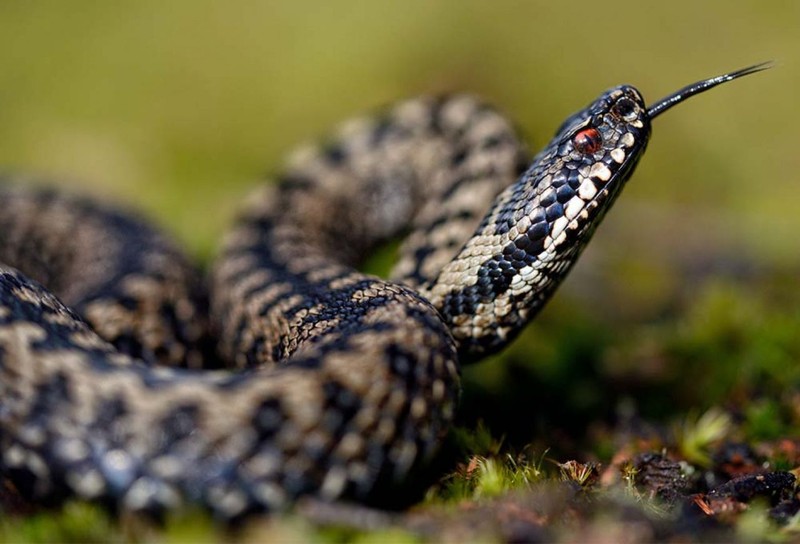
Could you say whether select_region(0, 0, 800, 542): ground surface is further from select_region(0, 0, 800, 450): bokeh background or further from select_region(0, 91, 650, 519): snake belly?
select_region(0, 91, 650, 519): snake belly

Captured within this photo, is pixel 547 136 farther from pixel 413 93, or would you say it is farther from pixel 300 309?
pixel 300 309

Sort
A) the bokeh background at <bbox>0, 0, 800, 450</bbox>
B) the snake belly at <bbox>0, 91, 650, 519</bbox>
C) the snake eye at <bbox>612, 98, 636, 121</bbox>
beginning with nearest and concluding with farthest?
the snake belly at <bbox>0, 91, 650, 519</bbox>, the snake eye at <bbox>612, 98, 636, 121</bbox>, the bokeh background at <bbox>0, 0, 800, 450</bbox>

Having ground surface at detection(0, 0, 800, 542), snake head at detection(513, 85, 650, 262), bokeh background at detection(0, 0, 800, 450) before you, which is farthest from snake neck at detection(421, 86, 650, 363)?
bokeh background at detection(0, 0, 800, 450)

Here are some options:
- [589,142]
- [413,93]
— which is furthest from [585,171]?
[413,93]

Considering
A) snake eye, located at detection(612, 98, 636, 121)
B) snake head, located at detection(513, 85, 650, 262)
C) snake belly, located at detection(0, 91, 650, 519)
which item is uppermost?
snake eye, located at detection(612, 98, 636, 121)

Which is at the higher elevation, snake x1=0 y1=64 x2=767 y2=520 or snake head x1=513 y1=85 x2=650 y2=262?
snake head x1=513 y1=85 x2=650 y2=262

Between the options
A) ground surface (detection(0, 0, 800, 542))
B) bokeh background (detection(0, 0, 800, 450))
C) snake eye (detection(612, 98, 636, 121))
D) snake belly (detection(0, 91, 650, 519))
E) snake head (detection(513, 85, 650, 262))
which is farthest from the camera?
bokeh background (detection(0, 0, 800, 450))

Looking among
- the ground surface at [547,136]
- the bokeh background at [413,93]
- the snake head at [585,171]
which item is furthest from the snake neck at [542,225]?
the bokeh background at [413,93]

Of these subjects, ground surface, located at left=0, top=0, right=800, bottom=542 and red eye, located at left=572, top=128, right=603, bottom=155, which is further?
ground surface, located at left=0, top=0, right=800, bottom=542

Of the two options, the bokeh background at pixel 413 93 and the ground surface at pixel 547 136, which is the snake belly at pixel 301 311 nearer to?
the ground surface at pixel 547 136

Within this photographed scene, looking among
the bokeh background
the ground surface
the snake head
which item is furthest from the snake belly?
the bokeh background
